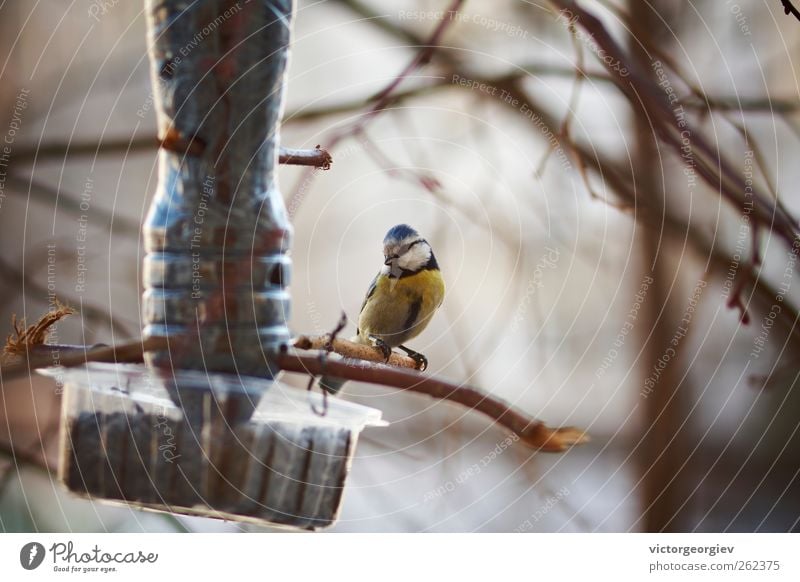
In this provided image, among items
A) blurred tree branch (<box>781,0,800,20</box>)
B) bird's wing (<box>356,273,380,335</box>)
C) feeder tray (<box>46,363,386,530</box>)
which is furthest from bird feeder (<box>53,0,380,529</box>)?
blurred tree branch (<box>781,0,800,20</box>)

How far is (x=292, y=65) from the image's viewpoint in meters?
0.73

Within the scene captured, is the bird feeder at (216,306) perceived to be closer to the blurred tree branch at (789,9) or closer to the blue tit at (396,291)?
the blue tit at (396,291)

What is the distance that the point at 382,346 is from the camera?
28.5 inches

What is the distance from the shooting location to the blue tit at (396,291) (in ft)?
2.41

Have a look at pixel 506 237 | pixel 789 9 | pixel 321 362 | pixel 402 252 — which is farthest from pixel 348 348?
pixel 789 9

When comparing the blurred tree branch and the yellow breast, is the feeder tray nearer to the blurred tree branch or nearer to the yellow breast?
the yellow breast

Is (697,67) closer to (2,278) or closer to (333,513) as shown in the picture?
(333,513)

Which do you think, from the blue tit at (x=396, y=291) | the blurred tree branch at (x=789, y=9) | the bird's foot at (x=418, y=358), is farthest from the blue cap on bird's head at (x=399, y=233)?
the blurred tree branch at (x=789, y=9)

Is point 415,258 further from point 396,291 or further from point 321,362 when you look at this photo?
point 321,362

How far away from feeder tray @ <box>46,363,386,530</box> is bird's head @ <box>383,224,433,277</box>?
0.15 metres

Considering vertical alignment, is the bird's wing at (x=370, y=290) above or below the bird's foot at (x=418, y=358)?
above

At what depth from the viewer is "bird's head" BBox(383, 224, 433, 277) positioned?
735 millimetres

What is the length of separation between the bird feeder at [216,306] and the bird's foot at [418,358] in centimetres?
11

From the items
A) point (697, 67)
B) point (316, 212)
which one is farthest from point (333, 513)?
point (697, 67)
